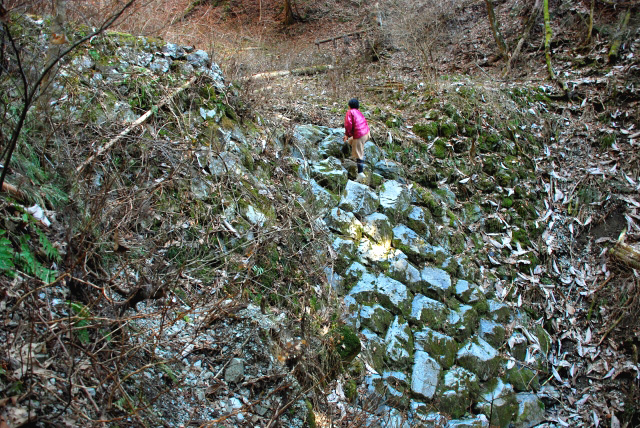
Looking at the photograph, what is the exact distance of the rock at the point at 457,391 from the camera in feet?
13.1

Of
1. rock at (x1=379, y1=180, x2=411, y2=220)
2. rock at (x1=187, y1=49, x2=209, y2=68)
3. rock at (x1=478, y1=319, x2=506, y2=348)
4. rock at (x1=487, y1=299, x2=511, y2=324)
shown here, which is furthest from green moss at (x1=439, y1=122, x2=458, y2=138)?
rock at (x1=187, y1=49, x2=209, y2=68)

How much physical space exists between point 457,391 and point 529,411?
892 millimetres

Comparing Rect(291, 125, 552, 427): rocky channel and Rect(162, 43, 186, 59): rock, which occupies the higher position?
Rect(162, 43, 186, 59): rock

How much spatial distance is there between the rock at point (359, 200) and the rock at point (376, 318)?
1.29 metres

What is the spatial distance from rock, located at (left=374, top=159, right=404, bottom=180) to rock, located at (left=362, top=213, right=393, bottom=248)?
936 mm

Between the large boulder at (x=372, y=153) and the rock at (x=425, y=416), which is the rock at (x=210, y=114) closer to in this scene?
the large boulder at (x=372, y=153)

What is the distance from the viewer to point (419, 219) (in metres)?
5.34

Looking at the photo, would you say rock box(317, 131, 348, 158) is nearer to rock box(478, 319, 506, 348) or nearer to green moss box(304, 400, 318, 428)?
rock box(478, 319, 506, 348)

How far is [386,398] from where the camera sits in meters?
3.66

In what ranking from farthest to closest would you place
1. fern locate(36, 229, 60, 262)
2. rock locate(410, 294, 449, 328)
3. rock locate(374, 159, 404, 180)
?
rock locate(374, 159, 404, 180) < rock locate(410, 294, 449, 328) < fern locate(36, 229, 60, 262)

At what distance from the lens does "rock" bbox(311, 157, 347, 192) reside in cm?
516

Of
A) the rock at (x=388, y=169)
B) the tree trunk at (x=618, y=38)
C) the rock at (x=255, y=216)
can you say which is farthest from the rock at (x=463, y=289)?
the tree trunk at (x=618, y=38)

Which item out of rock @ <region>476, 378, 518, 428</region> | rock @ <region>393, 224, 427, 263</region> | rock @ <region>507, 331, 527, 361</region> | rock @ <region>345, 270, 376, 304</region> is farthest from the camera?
rock @ <region>393, 224, 427, 263</region>

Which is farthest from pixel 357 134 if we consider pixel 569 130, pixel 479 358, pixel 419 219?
pixel 569 130
